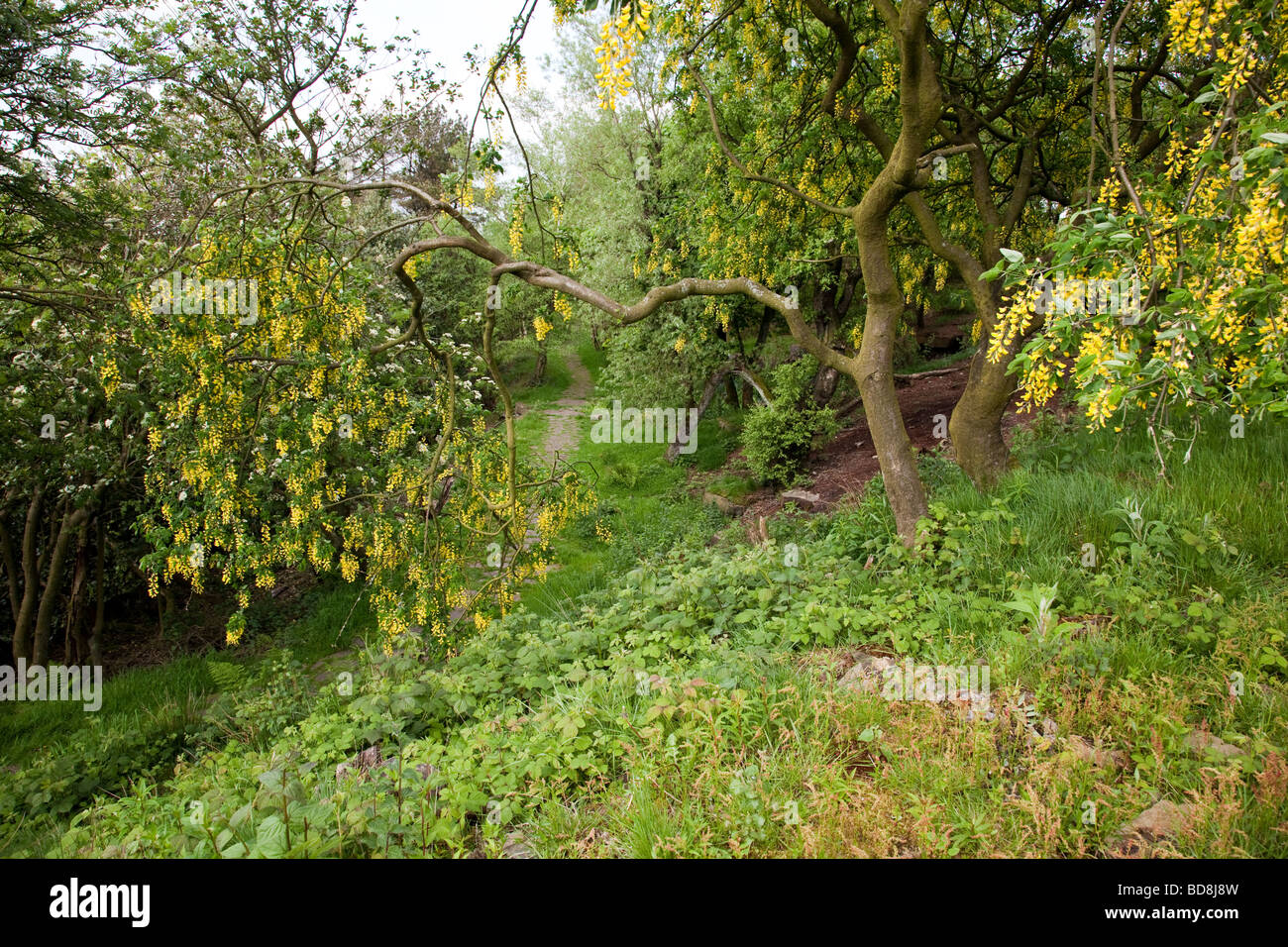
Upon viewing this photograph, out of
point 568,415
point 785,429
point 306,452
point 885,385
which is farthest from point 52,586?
point 568,415

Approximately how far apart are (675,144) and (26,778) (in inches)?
428

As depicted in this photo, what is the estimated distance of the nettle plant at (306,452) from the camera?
15.3 feet

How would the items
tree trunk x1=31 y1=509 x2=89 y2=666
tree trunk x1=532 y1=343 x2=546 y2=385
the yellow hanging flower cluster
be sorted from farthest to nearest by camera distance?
tree trunk x1=532 y1=343 x2=546 y2=385
tree trunk x1=31 y1=509 x2=89 y2=666
the yellow hanging flower cluster

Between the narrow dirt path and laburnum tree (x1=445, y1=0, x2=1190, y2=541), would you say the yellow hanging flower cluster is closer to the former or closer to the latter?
laburnum tree (x1=445, y1=0, x2=1190, y2=541)

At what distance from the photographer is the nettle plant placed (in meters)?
4.66

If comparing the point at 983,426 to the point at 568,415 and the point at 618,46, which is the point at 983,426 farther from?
the point at 568,415

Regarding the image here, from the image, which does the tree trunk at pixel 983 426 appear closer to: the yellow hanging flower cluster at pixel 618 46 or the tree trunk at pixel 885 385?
the tree trunk at pixel 885 385

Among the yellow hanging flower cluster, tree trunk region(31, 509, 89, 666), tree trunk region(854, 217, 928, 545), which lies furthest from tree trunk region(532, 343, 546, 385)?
the yellow hanging flower cluster

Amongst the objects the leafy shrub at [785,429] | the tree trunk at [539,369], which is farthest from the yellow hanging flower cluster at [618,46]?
the tree trunk at [539,369]

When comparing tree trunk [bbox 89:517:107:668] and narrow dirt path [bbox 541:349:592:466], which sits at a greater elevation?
narrow dirt path [bbox 541:349:592:466]

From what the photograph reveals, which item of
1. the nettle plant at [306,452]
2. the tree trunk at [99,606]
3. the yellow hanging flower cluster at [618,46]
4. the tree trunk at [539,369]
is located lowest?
the tree trunk at [99,606]

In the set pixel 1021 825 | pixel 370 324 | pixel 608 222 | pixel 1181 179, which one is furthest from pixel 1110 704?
pixel 608 222

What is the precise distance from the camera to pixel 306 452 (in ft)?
16.4
